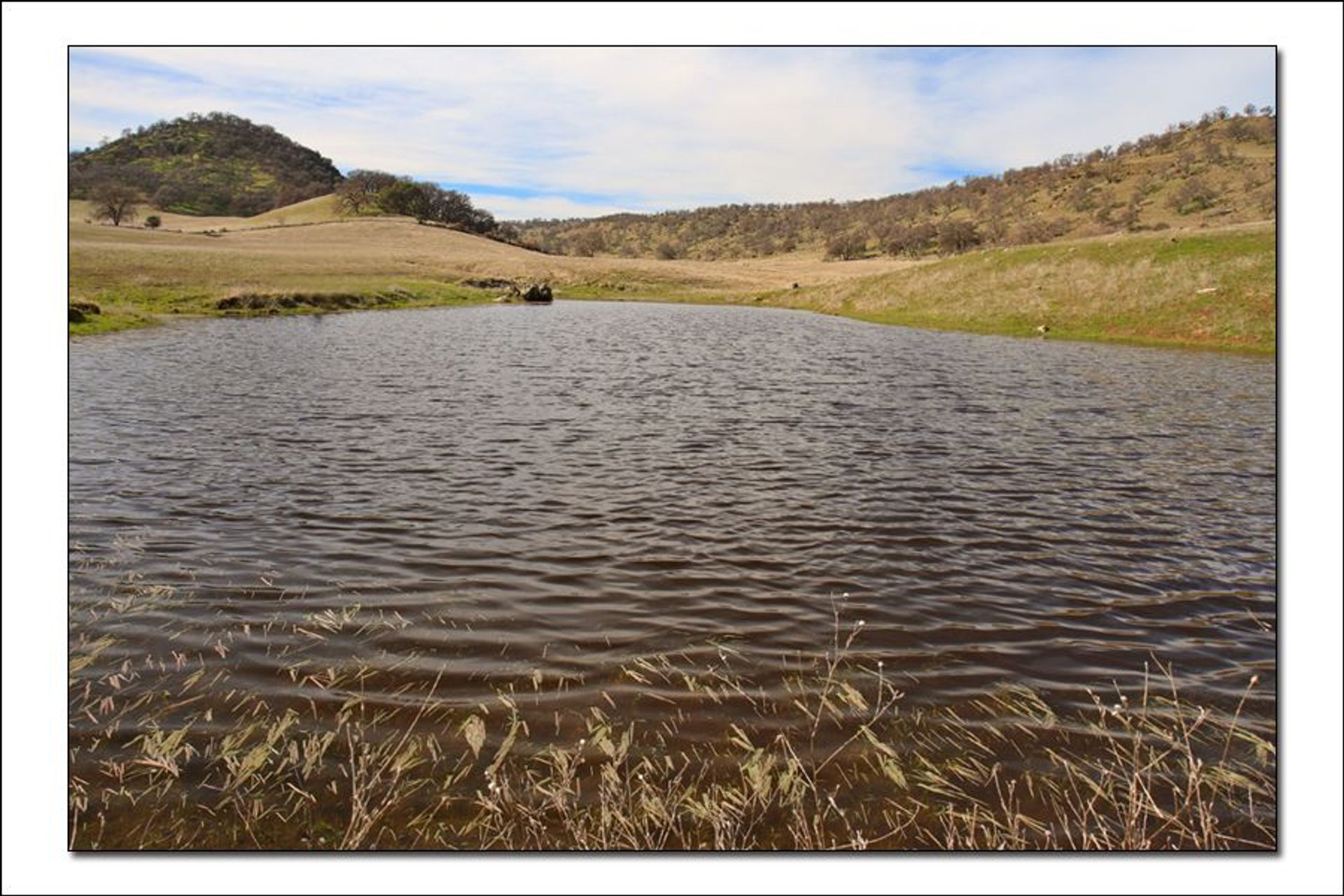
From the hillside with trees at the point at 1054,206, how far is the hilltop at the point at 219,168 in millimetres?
49385

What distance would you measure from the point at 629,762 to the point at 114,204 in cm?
13243

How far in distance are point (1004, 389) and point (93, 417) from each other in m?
28.5

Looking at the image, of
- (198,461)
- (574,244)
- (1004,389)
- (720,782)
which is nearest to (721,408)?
(1004,389)

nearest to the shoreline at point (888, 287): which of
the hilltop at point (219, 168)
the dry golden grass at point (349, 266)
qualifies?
the dry golden grass at point (349, 266)

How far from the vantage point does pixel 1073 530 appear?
44.9 feet

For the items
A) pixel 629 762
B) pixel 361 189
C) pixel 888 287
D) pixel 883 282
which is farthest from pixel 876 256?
pixel 629 762

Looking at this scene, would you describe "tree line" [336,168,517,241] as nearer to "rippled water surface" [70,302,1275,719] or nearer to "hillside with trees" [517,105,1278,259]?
"hillside with trees" [517,105,1278,259]

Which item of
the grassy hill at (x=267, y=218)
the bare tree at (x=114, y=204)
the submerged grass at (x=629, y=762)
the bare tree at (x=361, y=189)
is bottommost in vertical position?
the submerged grass at (x=629, y=762)

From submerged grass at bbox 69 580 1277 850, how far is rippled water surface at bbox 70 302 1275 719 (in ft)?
1.41

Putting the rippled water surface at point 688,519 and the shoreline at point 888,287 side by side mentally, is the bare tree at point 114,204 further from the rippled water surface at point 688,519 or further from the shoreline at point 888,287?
the rippled water surface at point 688,519

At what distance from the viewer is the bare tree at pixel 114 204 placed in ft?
335

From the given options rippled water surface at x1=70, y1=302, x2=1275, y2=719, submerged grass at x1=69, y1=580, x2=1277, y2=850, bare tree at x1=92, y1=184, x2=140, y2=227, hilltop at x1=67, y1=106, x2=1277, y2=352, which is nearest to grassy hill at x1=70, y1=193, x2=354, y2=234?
hilltop at x1=67, y1=106, x2=1277, y2=352

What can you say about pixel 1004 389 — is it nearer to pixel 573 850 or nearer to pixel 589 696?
pixel 589 696

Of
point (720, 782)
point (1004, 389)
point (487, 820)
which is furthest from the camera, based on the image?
point (1004, 389)
